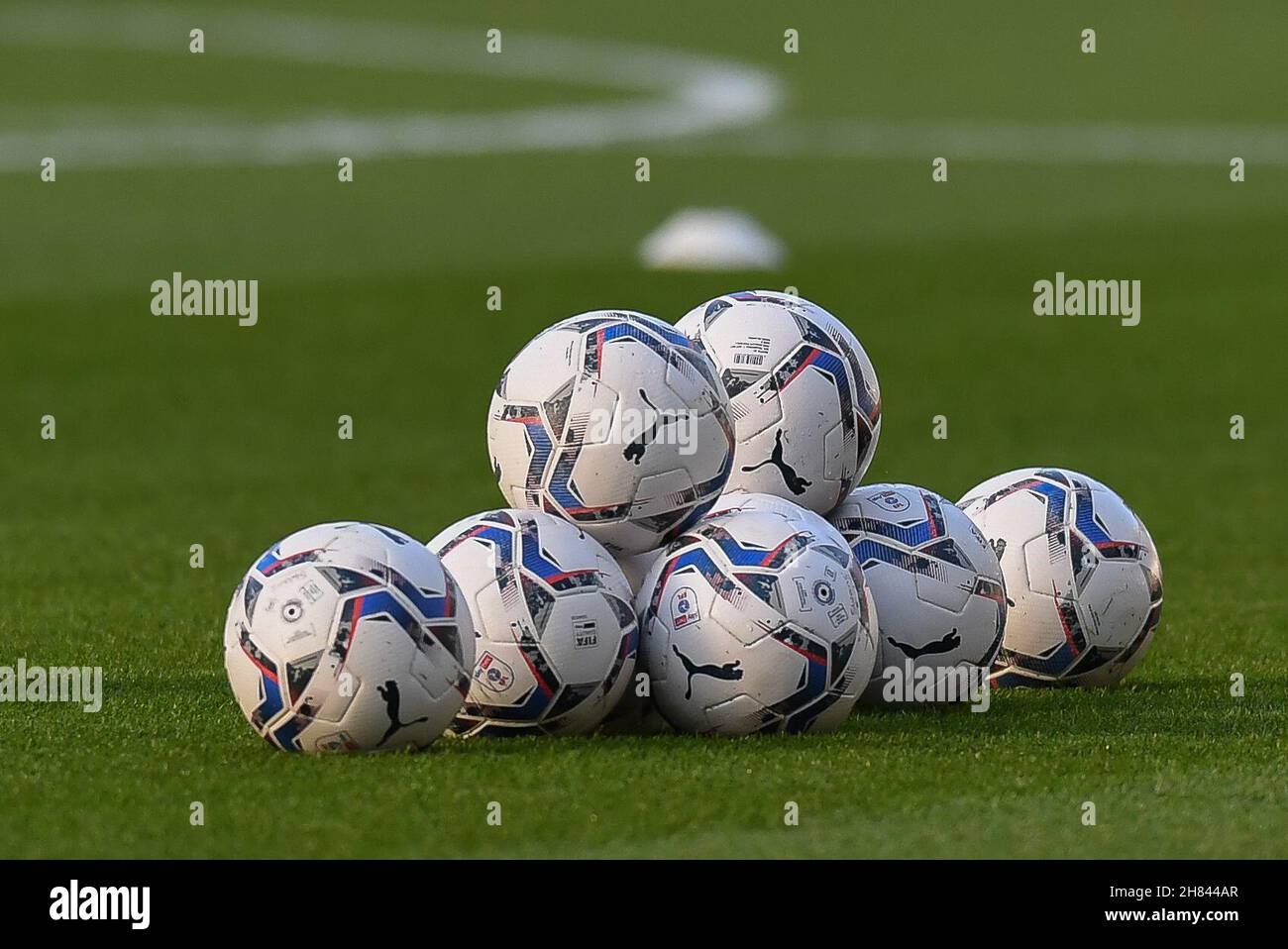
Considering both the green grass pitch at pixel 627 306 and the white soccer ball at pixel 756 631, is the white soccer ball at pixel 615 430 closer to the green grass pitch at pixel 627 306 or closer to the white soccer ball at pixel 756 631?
the white soccer ball at pixel 756 631

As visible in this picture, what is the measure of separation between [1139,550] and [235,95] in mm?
51146

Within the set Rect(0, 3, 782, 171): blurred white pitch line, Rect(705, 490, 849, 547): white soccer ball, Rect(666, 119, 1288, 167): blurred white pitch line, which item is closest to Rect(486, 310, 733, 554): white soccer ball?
Rect(705, 490, 849, 547): white soccer ball

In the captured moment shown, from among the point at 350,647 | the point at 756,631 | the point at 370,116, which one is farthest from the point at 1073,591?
the point at 370,116

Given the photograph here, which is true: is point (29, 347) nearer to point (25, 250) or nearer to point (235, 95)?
point (25, 250)

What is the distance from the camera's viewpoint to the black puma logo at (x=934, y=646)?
11.8 m

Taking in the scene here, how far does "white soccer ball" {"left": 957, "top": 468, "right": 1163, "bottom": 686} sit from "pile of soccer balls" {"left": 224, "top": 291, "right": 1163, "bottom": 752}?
69 cm

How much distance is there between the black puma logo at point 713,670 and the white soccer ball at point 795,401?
1406 millimetres

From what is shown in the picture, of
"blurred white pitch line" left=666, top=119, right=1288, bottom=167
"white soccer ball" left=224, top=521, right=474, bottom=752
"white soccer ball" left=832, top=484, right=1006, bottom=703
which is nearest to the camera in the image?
"white soccer ball" left=224, top=521, right=474, bottom=752

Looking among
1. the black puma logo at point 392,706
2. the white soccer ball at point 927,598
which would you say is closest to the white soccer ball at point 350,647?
the black puma logo at point 392,706

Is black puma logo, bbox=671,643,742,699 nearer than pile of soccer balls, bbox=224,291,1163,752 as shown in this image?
No

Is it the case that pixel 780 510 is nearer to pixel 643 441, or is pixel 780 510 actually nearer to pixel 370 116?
pixel 643 441

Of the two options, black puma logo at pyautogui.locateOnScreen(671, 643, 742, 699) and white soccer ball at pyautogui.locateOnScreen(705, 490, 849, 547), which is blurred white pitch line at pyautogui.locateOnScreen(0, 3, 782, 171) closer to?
white soccer ball at pyautogui.locateOnScreen(705, 490, 849, 547)

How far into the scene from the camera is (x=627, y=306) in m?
32.8

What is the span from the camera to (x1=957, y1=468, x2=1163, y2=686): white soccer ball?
12.7 meters
